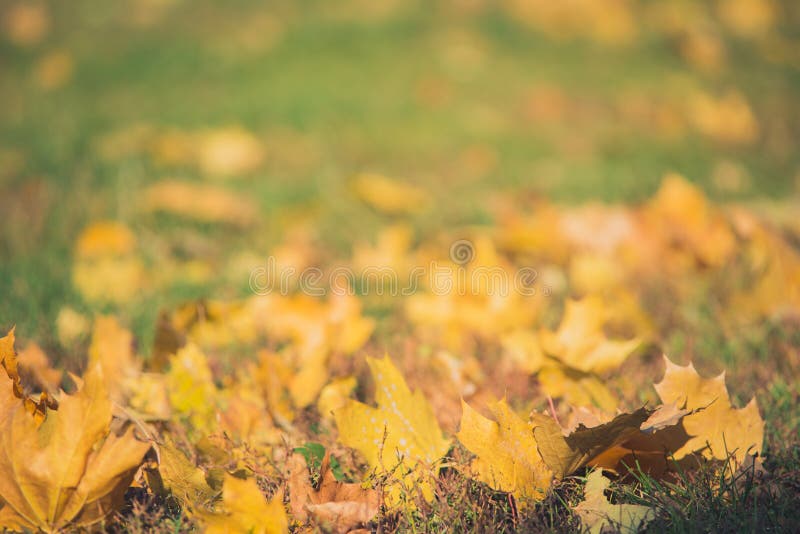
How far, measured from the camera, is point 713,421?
89 centimetres

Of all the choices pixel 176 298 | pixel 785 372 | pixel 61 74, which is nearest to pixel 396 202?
pixel 176 298

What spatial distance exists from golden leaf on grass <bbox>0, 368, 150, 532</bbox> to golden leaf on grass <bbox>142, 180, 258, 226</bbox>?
1485 millimetres

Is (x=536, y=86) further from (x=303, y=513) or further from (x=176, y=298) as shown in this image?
(x=303, y=513)

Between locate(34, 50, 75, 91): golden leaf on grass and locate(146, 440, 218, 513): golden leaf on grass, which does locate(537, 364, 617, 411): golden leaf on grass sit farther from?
locate(34, 50, 75, 91): golden leaf on grass

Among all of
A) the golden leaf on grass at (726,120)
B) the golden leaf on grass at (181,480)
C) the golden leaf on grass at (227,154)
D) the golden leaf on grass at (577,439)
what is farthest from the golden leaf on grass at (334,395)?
the golden leaf on grass at (726,120)

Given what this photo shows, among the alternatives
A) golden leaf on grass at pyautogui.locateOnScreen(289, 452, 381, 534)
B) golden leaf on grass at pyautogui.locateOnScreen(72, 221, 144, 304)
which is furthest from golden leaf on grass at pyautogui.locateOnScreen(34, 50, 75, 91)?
golden leaf on grass at pyautogui.locateOnScreen(289, 452, 381, 534)

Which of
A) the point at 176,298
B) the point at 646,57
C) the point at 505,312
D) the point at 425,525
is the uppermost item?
the point at 425,525

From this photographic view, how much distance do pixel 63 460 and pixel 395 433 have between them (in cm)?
42

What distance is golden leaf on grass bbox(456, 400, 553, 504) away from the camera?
0.79 m

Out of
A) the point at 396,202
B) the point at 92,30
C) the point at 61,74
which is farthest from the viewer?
the point at 92,30

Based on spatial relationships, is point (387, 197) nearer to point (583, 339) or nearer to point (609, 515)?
point (583, 339)

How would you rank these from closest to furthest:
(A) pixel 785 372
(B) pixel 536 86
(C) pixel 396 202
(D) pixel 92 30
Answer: (A) pixel 785 372 → (C) pixel 396 202 → (B) pixel 536 86 → (D) pixel 92 30

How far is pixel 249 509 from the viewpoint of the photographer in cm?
73

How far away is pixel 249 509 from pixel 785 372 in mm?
1084
